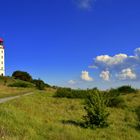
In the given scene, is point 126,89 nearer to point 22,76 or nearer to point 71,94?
point 71,94

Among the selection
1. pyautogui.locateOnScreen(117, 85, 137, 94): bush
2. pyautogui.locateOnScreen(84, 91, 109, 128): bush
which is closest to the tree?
pyautogui.locateOnScreen(117, 85, 137, 94): bush

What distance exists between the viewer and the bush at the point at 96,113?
21.4m

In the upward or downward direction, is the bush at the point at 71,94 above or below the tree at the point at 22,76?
below

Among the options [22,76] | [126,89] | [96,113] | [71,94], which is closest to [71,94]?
[71,94]

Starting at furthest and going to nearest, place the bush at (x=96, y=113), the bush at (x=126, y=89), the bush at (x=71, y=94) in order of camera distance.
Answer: the bush at (x=126, y=89) → the bush at (x=71, y=94) → the bush at (x=96, y=113)

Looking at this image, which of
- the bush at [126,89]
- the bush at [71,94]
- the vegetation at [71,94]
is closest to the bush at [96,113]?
the vegetation at [71,94]

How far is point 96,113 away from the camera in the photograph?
2188 centimetres

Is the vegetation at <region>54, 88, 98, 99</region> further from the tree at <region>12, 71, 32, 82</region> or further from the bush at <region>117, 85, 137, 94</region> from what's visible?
the tree at <region>12, 71, 32, 82</region>

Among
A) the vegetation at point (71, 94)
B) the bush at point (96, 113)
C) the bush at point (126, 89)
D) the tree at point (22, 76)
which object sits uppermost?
the tree at point (22, 76)

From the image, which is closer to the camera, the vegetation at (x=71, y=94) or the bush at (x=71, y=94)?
the vegetation at (x=71, y=94)

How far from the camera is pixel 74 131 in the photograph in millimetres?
17719

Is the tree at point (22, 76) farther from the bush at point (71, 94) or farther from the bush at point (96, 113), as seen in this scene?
the bush at point (96, 113)

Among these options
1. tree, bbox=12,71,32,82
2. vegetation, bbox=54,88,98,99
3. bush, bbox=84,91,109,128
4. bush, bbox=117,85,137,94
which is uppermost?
tree, bbox=12,71,32,82

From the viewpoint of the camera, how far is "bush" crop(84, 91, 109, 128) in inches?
843
